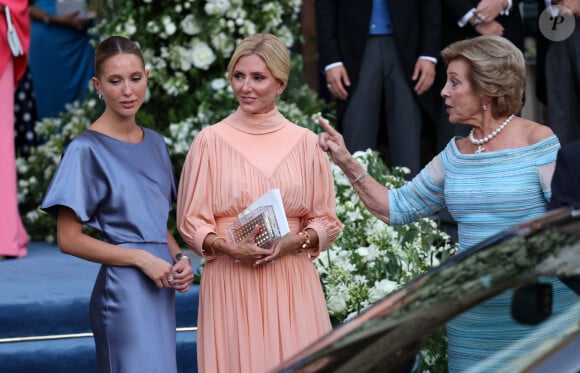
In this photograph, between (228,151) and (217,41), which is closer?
(228,151)

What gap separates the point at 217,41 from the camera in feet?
24.4

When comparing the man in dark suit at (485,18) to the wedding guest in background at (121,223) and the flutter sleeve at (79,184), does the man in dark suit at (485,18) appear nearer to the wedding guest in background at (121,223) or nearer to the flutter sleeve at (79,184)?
the wedding guest in background at (121,223)

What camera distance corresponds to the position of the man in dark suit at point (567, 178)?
3381 millimetres

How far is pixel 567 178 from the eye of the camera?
3.40 meters

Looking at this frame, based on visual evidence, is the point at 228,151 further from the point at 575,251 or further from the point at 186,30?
the point at 186,30

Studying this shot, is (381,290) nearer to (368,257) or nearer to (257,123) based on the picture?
(368,257)

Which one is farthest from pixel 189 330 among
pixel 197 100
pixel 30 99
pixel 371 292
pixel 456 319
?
pixel 456 319

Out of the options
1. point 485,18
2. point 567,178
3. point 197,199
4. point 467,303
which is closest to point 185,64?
point 485,18

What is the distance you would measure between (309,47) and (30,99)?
7.01 ft

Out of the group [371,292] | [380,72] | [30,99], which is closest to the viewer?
[371,292]

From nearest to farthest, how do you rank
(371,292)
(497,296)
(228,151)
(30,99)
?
1. (497,296)
2. (228,151)
3. (371,292)
4. (30,99)

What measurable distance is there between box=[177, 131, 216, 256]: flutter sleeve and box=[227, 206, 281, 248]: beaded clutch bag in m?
0.10

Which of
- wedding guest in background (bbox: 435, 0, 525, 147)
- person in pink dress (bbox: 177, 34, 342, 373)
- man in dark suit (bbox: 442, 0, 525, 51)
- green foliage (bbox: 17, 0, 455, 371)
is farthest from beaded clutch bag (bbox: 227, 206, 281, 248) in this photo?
man in dark suit (bbox: 442, 0, 525, 51)

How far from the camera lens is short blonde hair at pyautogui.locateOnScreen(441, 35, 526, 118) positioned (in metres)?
4.06
